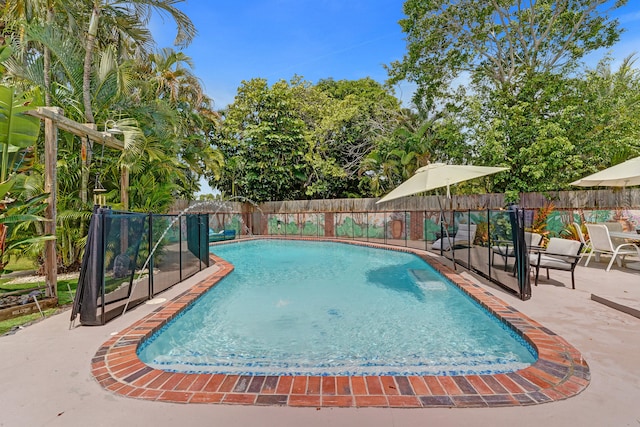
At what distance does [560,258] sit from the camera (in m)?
6.00

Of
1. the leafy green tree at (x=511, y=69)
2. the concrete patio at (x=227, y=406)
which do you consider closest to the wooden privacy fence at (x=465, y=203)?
the leafy green tree at (x=511, y=69)

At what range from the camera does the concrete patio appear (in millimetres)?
2070

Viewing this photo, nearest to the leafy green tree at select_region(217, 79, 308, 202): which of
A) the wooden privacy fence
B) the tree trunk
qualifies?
the wooden privacy fence

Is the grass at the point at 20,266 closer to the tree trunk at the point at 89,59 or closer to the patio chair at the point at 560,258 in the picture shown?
the tree trunk at the point at 89,59

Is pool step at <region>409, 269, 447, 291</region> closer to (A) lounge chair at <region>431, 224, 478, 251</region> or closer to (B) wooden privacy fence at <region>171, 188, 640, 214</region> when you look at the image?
(A) lounge chair at <region>431, 224, 478, 251</region>

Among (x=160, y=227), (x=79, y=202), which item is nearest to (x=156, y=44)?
(x=79, y=202)

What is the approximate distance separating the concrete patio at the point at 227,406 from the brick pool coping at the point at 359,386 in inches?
2.7

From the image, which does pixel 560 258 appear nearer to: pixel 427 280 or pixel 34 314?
pixel 427 280

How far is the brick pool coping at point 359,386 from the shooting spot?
7.47 ft

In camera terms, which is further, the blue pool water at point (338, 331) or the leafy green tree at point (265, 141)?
the leafy green tree at point (265, 141)

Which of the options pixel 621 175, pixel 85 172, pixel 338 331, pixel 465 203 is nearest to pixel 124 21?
pixel 85 172

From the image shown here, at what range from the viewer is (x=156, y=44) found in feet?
27.9

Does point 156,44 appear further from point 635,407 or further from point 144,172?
point 635,407

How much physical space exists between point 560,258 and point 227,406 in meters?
6.32
